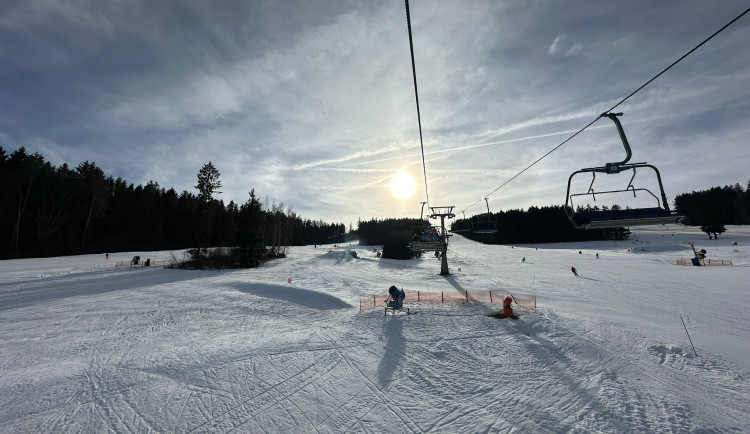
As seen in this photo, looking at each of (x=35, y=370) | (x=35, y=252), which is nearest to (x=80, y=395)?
(x=35, y=370)

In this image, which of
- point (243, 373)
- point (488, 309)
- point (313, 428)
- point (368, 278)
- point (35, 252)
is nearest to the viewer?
point (313, 428)

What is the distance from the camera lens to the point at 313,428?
7039mm

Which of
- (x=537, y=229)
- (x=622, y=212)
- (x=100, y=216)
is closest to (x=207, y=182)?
(x=100, y=216)

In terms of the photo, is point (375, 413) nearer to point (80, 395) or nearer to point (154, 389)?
point (154, 389)

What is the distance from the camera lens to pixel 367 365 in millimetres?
10430

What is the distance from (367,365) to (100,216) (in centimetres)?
6691

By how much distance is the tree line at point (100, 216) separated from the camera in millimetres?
43031

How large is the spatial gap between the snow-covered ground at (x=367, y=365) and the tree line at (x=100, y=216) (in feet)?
76.1

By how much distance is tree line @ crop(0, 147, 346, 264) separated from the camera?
43.0 metres

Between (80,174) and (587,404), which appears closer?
(587,404)

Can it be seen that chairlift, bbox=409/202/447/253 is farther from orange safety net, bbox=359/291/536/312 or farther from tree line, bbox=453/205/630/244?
tree line, bbox=453/205/630/244

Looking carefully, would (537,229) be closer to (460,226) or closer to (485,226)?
(460,226)

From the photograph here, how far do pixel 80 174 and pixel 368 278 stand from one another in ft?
207

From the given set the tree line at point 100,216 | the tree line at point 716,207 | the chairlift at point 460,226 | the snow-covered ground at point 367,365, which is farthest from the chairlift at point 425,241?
the tree line at point 716,207
